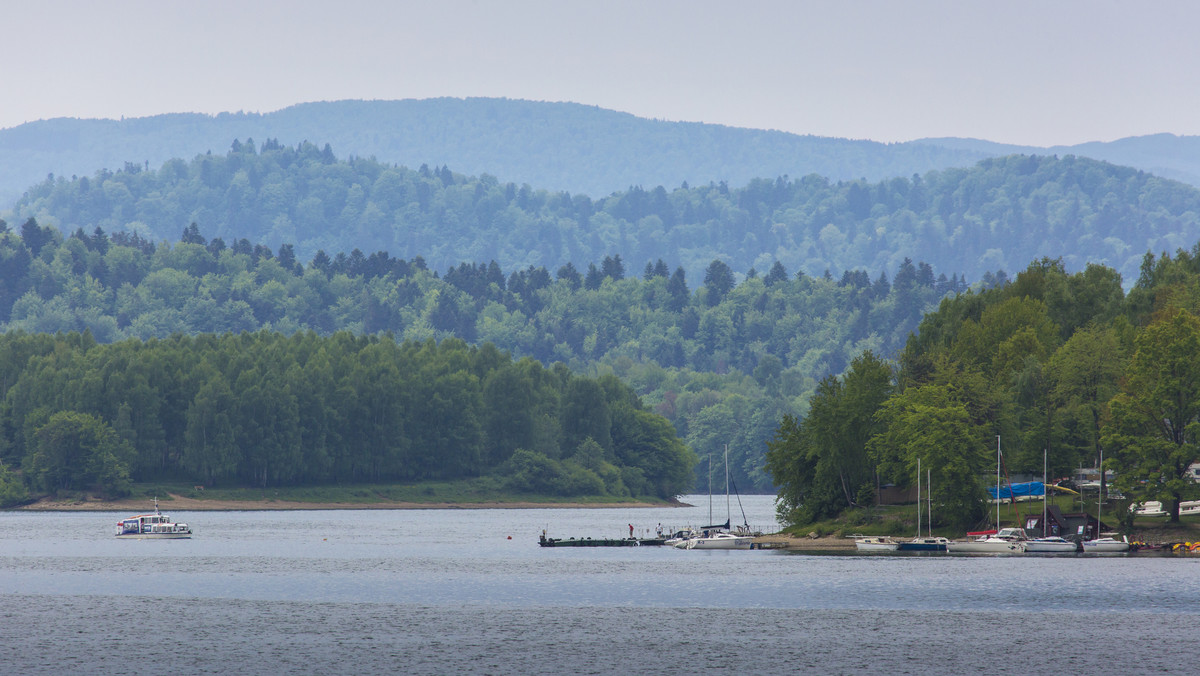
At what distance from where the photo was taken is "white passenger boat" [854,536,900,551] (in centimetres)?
13800

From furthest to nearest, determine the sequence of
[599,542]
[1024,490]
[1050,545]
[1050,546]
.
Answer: [599,542] < [1024,490] < [1050,545] < [1050,546]

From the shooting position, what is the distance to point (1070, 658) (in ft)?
260

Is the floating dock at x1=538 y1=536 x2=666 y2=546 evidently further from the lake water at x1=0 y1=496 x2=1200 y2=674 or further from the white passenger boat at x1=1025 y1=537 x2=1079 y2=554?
the white passenger boat at x1=1025 y1=537 x2=1079 y2=554

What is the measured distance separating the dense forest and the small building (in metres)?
2.76

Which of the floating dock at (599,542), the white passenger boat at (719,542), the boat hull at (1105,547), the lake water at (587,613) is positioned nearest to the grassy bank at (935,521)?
the boat hull at (1105,547)

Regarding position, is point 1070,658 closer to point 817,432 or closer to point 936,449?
point 936,449

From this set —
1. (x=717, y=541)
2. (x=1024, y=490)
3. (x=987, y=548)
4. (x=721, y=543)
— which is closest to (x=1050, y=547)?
(x=987, y=548)

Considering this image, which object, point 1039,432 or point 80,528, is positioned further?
point 80,528

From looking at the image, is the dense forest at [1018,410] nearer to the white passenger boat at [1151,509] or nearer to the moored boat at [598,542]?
the white passenger boat at [1151,509]

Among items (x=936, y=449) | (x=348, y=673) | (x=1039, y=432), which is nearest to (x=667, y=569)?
(x=936, y=449)

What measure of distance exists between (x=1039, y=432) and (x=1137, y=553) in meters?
18.8

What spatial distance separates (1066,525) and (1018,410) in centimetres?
1548

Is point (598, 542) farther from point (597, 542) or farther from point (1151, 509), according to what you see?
point (1151, 509)

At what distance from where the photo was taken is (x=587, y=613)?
9756 centimetres
